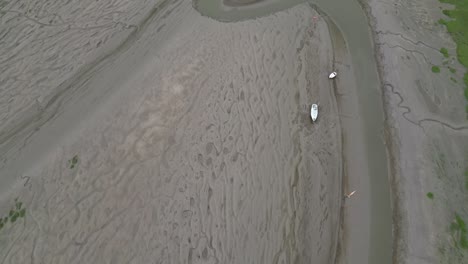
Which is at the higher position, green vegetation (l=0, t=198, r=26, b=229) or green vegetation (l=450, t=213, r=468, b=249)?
green vegetation (l=0, t=198, r=26, b=229)

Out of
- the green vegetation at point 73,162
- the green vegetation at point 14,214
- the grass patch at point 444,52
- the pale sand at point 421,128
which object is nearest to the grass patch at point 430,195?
the pale sand at point 421,128

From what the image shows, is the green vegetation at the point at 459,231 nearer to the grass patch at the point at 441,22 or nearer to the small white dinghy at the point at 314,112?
the small white dinghy at the point at 314,112

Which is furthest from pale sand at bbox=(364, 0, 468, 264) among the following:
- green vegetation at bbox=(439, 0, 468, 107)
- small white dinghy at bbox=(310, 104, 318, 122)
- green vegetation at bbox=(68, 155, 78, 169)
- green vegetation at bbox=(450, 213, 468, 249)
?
green vegetation at bbox=(68, 155, 78, 169)

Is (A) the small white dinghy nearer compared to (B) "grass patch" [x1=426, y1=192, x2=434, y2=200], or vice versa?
(B) "grass patch" [x1=426, y1=192, x2=434, y2=200]

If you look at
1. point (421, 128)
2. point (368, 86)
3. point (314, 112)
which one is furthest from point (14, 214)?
point (421, 128)

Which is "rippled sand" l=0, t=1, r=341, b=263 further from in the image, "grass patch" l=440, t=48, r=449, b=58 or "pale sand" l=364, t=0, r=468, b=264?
"grass patch" l=440, t=48, r=449, b=58

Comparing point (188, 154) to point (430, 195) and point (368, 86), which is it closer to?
point (368, 86)
